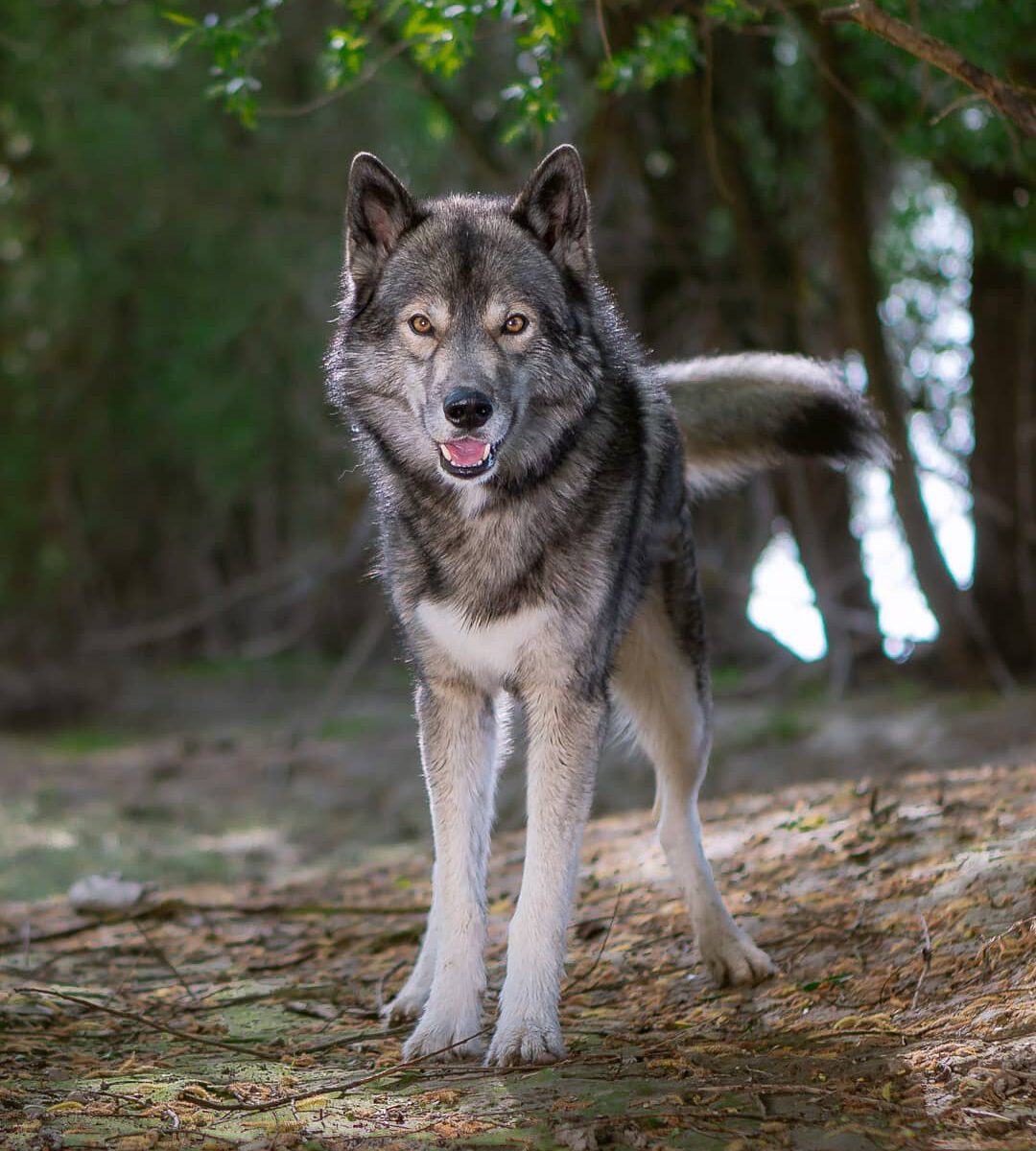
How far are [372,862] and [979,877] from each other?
339 centimetres

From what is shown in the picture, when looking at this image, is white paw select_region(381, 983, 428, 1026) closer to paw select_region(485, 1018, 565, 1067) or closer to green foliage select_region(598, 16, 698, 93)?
paw select_region(485, 1018, 565, 1067)

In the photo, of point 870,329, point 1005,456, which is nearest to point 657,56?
point 870,329

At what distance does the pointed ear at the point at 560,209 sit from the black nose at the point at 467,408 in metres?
0.68

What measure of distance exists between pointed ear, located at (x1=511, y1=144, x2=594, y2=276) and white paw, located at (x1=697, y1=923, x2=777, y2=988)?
2000mm

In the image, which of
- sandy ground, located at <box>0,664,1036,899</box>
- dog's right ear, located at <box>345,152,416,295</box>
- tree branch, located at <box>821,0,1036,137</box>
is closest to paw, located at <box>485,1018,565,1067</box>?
dog's right ear, located at <box>345,152,416,295</box>

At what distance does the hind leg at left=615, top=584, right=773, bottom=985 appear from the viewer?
4387mm

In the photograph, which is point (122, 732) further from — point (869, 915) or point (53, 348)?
point (869, 915)

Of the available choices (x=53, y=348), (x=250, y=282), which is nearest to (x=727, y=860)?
(x=250, y=282)

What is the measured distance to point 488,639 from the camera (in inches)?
150

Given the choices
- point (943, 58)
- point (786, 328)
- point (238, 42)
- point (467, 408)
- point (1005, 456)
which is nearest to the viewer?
point (467, 408)

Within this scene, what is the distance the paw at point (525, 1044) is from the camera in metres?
3.44

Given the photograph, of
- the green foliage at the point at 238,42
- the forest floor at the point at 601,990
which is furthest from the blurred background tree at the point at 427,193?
the forest floor at the point at 601,990

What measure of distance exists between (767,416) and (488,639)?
5.47ft

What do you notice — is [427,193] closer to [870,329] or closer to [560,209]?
[870,329]
